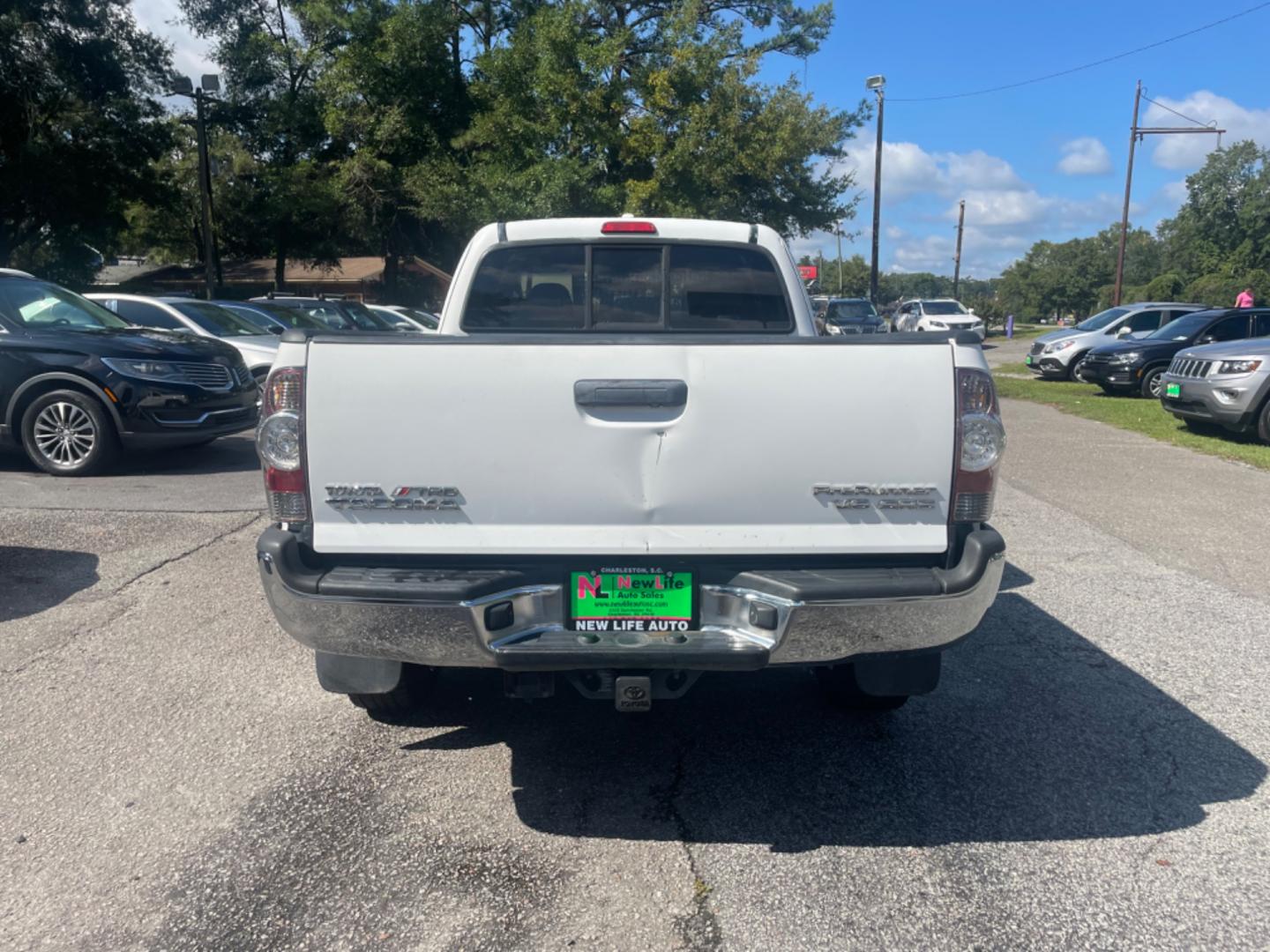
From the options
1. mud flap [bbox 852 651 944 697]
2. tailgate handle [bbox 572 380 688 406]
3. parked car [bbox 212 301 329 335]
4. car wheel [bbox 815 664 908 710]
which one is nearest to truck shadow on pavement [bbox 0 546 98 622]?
tailgate handle [bbox 572 380 688 406]

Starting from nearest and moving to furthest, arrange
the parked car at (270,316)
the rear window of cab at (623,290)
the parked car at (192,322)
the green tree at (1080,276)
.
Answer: the rear window of cab at (623,290)
the parked car at (192,322)
the parked car at (270,316)
the green tree at (1080,276)

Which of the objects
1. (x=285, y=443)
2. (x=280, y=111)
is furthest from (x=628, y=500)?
(x=280, y=111)

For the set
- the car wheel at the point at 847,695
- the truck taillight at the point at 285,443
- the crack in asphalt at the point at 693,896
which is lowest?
the crack in asphalt at the point at 693,896

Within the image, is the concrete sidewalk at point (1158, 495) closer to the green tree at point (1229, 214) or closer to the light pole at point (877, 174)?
the light pole at point (877, 174)

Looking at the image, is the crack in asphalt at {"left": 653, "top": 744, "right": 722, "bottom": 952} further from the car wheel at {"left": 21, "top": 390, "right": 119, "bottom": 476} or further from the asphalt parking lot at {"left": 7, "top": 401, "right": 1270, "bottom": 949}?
the car wheel at {"left": 21, "top": 390, "right": 119, "bottom": 476}

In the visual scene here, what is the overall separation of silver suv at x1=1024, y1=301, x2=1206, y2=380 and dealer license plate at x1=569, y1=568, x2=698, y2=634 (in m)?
18.6

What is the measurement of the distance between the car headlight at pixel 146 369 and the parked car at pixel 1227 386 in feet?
37.3

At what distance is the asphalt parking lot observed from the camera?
9.42 feet

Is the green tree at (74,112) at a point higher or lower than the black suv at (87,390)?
higher

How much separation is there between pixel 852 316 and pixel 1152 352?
1139 cm

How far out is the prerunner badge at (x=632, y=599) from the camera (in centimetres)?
312

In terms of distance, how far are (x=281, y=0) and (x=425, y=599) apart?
123ft

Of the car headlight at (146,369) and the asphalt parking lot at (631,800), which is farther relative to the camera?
the car headlight at (146,369)

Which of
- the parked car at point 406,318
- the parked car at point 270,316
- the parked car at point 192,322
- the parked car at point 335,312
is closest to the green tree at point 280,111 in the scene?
the parked car at point 406,318
